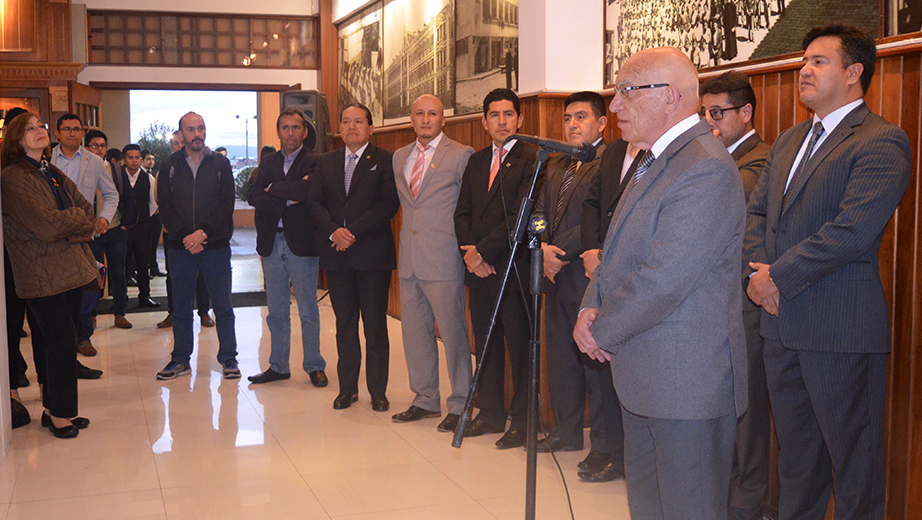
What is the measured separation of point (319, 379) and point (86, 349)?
85.1 inches

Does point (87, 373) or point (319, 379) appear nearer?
point (319, 379)

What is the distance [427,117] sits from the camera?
4398 mm

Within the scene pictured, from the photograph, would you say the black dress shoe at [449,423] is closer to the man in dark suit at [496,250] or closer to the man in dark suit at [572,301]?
the man in dark suit at [496,250]

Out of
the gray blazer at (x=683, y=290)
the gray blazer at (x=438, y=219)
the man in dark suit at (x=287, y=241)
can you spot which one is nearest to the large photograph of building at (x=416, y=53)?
the man in dark suit at (x=287, y=241)

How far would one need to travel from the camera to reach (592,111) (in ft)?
12.2

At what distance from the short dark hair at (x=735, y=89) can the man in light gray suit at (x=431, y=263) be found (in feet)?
Result: 5.21

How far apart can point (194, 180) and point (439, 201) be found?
6.55ft

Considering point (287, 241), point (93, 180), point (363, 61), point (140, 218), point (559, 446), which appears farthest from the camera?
point (363, 61)

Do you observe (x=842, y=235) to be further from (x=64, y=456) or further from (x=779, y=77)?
(x=64, y=456)

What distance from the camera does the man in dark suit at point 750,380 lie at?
3.12m

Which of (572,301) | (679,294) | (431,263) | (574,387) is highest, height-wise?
(679,294)

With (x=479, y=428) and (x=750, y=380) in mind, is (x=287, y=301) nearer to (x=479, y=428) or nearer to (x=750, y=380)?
(x=479, y=428)

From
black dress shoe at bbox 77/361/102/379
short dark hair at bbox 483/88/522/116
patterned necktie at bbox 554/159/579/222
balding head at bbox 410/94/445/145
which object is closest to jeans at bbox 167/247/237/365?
black dress shoe at bbox 77/361/102/379

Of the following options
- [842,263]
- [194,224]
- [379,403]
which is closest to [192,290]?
[194,224]
